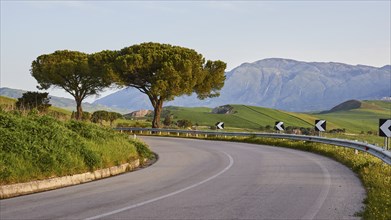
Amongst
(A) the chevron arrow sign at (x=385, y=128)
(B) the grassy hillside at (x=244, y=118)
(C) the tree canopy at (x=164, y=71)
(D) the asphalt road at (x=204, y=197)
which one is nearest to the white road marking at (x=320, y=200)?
(D) the asphalt road at (x=204, y=197)

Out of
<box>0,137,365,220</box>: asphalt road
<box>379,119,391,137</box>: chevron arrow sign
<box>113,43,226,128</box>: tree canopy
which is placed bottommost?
<box>0,137,365,220</box>: asphalt road

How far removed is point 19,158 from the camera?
1149cm

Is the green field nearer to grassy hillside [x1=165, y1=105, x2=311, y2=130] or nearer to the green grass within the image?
the green grass

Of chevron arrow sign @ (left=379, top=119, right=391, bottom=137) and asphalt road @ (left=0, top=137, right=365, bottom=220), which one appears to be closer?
asphalt road @ (left=0, top=137, right=365, bottom=220)

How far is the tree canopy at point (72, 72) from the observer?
202 ft

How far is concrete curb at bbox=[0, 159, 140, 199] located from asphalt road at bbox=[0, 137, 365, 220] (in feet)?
1.45

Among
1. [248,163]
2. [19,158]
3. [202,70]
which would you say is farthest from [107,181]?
[202,70]

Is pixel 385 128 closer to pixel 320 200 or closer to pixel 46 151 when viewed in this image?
pixel 320 200

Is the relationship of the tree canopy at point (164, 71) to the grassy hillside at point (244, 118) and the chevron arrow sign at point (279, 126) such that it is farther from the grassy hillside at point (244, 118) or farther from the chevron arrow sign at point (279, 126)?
the grassy hillside at point (244, 118)

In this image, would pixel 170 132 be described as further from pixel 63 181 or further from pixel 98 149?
pixel 63 181

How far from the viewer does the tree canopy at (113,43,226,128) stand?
51.3m

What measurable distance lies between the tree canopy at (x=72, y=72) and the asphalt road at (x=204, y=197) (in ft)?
157

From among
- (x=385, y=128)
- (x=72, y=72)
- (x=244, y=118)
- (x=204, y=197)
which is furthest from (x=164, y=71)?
(x=244, y=118)

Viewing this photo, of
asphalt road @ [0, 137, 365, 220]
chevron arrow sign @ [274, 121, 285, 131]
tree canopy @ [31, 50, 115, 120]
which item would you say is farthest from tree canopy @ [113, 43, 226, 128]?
asphalt road @ [0, 137, 365, 220]
